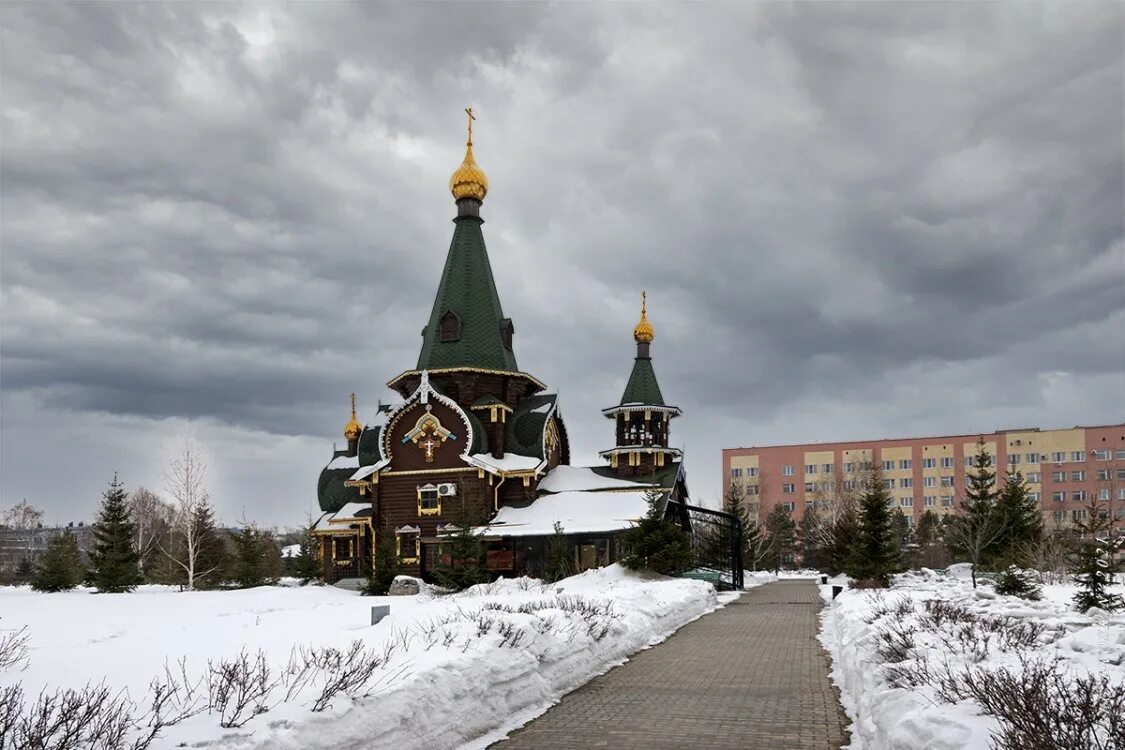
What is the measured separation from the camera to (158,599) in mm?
27594

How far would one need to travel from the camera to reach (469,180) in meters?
41.6

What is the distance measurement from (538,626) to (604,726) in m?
2.33

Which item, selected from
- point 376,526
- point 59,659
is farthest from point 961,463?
point 59,659

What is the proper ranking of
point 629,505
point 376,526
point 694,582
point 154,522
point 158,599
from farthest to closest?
point 154,522 < point 376,526 < point 629,505 < point 158,599 < point 694,582

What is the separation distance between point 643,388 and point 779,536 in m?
25.4

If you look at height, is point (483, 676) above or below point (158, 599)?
above

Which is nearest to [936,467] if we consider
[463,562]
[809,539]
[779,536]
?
[809,539]

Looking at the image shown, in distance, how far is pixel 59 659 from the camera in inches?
307

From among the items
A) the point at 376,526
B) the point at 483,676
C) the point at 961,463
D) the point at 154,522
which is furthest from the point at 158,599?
the point at 961,463

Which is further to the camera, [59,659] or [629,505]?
[629,505]

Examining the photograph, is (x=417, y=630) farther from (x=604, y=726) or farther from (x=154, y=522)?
(x=154, y=522)

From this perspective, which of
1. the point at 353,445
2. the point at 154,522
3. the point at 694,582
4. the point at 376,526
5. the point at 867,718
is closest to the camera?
the point at 867,718

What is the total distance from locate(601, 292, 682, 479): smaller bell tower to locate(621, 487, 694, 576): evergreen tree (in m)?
9.78

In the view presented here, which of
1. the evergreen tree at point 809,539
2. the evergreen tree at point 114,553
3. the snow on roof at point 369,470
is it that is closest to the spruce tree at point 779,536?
the evergreen tree at point 809,539
